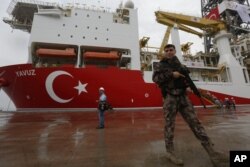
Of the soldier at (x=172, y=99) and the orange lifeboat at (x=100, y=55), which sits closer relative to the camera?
the soldier at (x=172, y=99)

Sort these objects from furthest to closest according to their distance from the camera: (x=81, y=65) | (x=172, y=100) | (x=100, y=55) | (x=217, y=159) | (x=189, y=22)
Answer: (x=189, y=22)
(x=81, y=65)
(x=100, y=55)
(x=172, y=100)
(x=217, y=159)

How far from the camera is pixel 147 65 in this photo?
16391mm

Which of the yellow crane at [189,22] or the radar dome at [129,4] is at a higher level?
the radar dome at [129,4]

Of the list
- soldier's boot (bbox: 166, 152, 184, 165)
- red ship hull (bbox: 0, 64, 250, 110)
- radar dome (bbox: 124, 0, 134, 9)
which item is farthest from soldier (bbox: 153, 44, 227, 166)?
radar dome (bbox: 124, 0, 134, 9)

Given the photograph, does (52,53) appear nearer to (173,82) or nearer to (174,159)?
(173,82)

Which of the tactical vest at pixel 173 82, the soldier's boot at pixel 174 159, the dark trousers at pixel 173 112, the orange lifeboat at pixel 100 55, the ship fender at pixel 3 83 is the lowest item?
the soldier's boot at pixel 174 159

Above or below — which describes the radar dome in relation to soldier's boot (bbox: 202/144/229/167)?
above

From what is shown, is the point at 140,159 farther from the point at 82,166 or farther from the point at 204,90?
the point at 204,90

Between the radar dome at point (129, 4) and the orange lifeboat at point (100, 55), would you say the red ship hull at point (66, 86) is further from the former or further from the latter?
the radar dome at point (129, 4)

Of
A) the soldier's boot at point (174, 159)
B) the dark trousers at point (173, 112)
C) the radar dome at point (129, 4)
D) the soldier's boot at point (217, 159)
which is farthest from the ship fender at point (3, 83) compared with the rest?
the soldier's boot at point (217, 159)

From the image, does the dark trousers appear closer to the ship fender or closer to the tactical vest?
the tactical vest

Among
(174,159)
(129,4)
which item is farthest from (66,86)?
(174,159)

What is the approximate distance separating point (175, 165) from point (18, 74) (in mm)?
11855

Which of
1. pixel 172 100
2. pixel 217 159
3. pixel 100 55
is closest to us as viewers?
pixel 217 159
